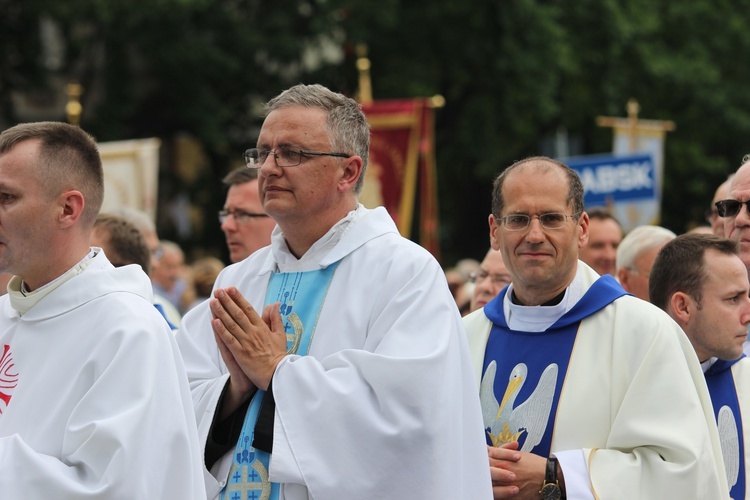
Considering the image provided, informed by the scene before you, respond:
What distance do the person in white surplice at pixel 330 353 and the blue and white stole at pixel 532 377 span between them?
0.41m

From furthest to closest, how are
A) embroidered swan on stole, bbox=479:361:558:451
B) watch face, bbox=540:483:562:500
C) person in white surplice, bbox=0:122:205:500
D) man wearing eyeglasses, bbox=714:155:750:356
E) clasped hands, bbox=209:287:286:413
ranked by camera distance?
1. man wearing eyeglasses, bbox=714:155:750:356
2. embroidered swan on stole, bbox=479:361:558:451
3. watch face, bbox=540:483:562:500
4. clasped hands, bbox=209:287:286:413
5. person in white surplice, bbox=0:122:205:500

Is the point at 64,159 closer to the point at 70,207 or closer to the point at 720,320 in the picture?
the point at 70,207

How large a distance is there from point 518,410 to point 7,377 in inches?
69.1

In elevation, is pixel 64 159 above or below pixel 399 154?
above

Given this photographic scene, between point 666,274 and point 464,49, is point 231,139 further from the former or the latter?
point 666,274

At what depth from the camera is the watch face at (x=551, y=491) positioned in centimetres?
380

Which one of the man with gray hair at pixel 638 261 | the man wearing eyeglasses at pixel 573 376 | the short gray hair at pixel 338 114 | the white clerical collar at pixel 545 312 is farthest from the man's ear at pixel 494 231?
the man with gray hair at pixel 638 261

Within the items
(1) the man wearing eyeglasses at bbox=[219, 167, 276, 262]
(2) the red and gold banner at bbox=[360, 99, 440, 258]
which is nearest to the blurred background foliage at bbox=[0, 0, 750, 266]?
(2) the red and gold banner at bbox=[360, 99, 440, 258]

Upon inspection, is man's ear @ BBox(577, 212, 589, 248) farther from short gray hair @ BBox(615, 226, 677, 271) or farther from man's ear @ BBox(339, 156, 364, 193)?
short gray hair @ BBox(615, 226, 677, 271)

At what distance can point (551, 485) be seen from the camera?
3805 millimetres

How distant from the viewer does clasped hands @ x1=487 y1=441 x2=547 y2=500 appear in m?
3.83

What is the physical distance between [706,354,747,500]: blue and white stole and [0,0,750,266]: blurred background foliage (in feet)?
47.5

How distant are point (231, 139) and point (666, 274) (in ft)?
57.1

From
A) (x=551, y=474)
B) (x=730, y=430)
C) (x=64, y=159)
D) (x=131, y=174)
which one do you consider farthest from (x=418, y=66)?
(x=64, y=159)
